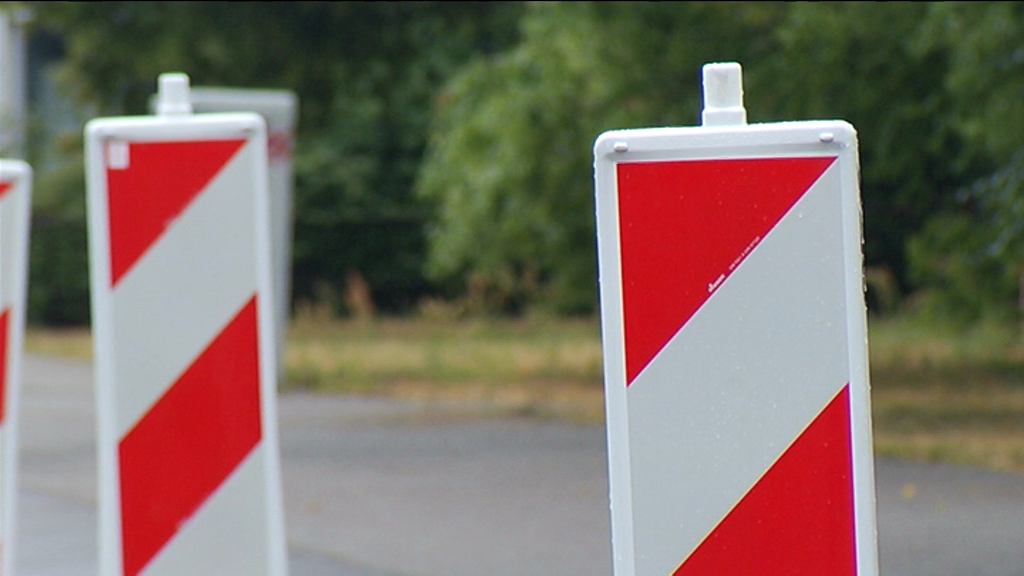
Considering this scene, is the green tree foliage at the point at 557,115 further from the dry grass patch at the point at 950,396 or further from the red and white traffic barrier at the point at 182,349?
the red and white traffic barrier at the point at 182,349

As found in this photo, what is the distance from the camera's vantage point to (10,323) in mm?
4391

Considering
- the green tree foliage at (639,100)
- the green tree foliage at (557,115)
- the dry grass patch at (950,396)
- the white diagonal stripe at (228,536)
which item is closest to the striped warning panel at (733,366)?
the white diagonal stripe at (228,536)

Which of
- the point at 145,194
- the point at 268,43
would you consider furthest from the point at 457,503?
the point at 145,194

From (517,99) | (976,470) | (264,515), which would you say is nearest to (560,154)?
(517,99)

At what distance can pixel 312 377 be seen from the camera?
48.5 feet

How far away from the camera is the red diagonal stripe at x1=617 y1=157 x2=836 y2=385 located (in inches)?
101

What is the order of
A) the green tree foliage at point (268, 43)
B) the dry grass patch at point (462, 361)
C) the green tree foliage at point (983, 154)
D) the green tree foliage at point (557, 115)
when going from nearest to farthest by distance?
the green tree foliage at point (983, 154)
the green tree foliage at point (268, 43)
the green tree foliage at point (557, 115)
the dry grass patch at point (462, 361)

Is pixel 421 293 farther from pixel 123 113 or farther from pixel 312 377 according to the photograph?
pixel 123 113

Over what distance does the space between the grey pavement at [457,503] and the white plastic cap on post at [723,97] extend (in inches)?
157

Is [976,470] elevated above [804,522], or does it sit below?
below

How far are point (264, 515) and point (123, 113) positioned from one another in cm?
1003

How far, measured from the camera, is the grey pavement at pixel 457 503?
6754mm

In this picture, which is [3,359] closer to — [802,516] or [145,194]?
[145,194]

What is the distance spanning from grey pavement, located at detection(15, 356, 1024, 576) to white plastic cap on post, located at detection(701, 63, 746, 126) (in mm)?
3989
